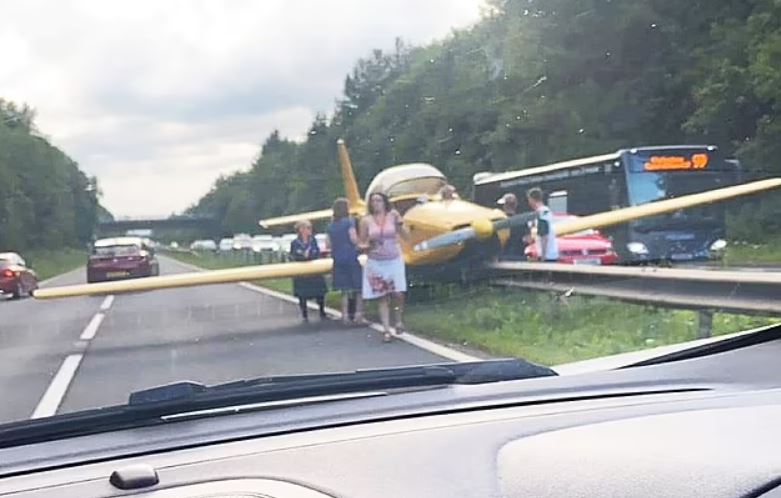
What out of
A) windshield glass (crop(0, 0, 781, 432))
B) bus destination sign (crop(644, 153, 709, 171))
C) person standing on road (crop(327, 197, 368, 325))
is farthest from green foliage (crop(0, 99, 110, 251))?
bus destination sign (crop(644, 153, 709, 171))

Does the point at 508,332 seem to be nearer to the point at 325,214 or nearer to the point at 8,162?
the point at 325,214

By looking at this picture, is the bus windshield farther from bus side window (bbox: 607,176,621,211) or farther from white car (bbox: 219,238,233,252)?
white car (bbox: 219,238,233,252)

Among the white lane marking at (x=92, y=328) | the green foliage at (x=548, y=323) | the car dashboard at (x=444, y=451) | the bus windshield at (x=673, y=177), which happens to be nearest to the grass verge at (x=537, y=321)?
the green foliage at (x=548, y=323)

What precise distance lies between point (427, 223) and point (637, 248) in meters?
1.46

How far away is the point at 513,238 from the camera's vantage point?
862 cm

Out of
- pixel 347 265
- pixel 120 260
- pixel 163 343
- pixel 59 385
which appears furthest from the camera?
pixel 347 265

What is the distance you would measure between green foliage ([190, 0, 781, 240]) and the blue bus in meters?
0.12

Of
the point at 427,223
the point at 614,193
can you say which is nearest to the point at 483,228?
the point at 427,223

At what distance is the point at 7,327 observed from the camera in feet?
19.8

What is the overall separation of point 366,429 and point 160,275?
4420 millimetres

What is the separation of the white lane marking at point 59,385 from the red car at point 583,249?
3523 millimetres

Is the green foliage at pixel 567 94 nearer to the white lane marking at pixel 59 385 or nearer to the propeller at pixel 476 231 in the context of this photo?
the propeller at pixel 476 231

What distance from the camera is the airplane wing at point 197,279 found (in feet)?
20.5

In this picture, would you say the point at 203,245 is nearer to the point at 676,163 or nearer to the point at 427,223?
the point at 427,223
